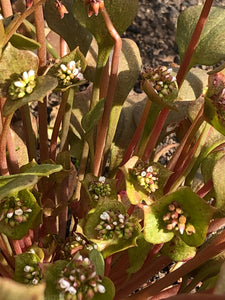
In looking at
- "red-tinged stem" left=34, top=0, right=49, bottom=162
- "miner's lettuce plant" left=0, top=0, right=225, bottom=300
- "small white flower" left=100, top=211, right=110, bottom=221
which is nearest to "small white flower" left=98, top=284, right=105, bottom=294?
"miner's lettuce plant" left=0, top=0, right=225, bottom=300

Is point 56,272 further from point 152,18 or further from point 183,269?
point 152,18

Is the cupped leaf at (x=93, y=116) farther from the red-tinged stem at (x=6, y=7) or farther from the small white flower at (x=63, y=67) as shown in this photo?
the red-tinged stem at (x=6, y=7)

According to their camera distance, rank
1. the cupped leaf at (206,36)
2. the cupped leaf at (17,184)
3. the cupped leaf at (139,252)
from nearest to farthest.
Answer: the cupped leaf at (17,184) < the cupped leaf at (139,252) < the cupped leaf at (206,36)

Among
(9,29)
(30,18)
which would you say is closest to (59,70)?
(9,29)

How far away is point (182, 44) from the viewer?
80 cm

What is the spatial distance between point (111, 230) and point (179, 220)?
9cm

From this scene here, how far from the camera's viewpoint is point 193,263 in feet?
2.14

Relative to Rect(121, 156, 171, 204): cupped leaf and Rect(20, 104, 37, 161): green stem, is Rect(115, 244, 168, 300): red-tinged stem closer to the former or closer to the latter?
Rect(121, 156, 171, 204): cupped leaf

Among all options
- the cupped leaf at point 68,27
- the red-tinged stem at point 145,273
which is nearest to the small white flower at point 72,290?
the red-tinged stem at point 145,273

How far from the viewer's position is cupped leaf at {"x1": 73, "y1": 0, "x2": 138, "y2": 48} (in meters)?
0.73

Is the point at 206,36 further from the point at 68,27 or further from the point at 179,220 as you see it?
the point at 179,220

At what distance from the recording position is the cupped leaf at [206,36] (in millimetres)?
765

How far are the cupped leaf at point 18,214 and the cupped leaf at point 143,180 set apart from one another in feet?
0.41

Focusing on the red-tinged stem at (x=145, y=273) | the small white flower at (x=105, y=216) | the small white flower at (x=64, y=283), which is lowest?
the red-tinged stem at (x=145, y=273)
